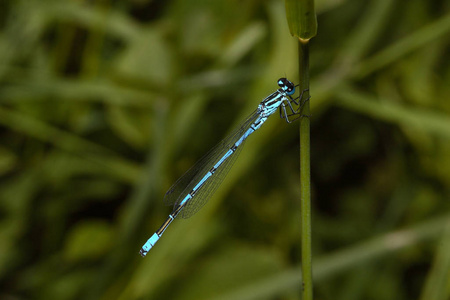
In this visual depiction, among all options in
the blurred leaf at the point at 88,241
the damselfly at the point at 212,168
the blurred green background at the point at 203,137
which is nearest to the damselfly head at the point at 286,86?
the damselfly at the point at 212,168

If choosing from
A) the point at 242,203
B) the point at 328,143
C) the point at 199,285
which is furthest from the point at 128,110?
the point at 328,143

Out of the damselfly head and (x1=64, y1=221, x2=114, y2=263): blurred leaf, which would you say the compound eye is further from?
(x1=64, y1=221, x2=114, y2=263): blurred leaf

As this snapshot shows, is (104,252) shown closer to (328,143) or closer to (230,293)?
(230,293)

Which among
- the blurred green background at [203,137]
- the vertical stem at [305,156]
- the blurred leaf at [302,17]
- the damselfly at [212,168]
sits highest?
the blurred green background at [203,137]

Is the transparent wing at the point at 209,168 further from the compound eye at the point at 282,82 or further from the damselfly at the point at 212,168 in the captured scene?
the compound eye at the point at 282,82

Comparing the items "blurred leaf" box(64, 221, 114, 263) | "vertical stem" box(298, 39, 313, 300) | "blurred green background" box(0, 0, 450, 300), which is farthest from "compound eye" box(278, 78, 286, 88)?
"blurred leaf" box(64, 221, 114, 263)
